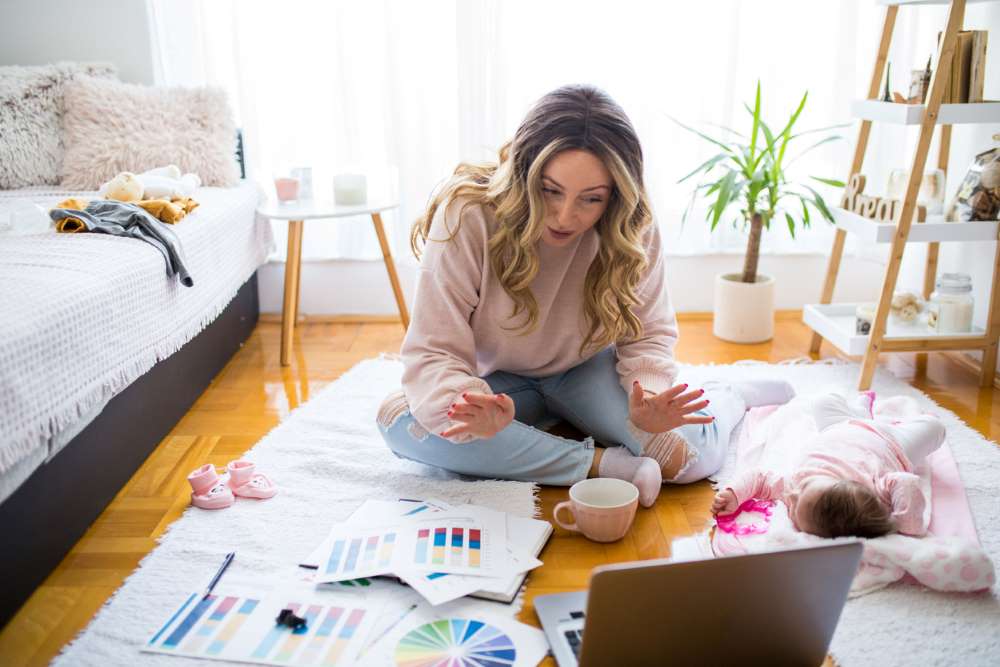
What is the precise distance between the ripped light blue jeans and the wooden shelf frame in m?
0.65

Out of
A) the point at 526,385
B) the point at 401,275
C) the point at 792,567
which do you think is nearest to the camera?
the point at 792,567

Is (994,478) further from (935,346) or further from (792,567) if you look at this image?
(792,567)

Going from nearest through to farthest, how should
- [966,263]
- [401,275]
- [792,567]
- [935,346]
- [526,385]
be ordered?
[792,567]
[526,385]
[935,346]
[966,263]
[401,275]

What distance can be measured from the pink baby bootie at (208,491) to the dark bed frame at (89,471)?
18 centimetres

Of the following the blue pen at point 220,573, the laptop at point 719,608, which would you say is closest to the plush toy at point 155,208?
the blue pen at point 220,573

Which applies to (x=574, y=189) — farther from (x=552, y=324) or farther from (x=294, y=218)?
(x=294, y=218)

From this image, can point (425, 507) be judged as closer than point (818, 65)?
Yes

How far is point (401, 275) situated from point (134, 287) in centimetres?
136

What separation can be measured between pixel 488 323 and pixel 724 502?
57 cm

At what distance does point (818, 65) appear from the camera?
2926mm

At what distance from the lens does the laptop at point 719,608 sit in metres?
1.08

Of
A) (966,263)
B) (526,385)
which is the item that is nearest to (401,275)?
(526,385)

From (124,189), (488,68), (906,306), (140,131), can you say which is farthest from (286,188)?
(906,306)

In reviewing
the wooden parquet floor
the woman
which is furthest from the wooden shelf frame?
the woman
